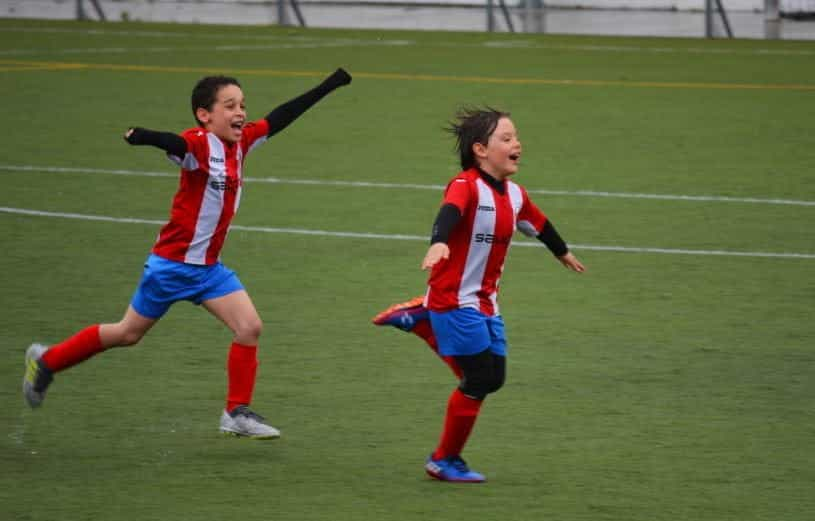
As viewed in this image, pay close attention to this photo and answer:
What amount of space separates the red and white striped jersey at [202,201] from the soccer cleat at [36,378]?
736 mm

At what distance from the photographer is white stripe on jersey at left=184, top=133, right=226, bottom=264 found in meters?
7.08

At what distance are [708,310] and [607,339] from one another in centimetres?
105

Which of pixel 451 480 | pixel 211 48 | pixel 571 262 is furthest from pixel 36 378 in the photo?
pixel 211 48

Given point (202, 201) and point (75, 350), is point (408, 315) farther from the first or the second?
point (75, 350)

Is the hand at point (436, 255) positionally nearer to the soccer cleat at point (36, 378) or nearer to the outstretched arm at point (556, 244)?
the outstretched arm at point (556, 244)

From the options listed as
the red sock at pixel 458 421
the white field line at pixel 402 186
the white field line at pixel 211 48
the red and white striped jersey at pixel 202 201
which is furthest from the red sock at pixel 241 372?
the white field line at pixel 211 48

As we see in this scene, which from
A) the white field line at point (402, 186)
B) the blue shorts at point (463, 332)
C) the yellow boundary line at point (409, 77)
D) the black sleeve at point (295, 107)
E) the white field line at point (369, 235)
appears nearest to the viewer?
the blue shorts at point (463, 332)

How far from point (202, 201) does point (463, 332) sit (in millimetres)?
1464

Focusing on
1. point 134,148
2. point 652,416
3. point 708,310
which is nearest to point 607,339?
point 708,310

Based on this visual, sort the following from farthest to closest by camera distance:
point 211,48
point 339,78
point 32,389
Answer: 1. point 211,48
2. point 339,78
3. point 32,389

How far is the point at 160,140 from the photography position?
6.77m

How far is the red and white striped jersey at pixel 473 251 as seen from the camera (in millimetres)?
6445

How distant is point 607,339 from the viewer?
929 cm

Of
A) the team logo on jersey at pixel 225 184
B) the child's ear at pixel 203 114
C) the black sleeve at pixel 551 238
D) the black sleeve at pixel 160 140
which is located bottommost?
the black sleeve at pixel 551 238
